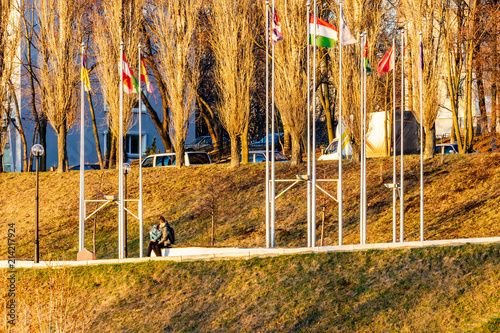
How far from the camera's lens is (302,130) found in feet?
102

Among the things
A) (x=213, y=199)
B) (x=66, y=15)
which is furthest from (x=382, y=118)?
(x=66, y=15)

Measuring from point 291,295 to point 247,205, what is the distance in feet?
38.5

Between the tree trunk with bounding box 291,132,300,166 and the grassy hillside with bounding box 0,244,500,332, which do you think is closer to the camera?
the grassy hillside with bounding box 0,244,500,332

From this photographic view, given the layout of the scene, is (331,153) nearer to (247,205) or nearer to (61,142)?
(247,205)

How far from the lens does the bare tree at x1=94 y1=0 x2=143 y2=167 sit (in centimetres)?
3425

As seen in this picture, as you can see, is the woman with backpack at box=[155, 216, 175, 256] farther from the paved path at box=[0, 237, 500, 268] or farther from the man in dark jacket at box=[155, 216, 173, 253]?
the paved path at box=[0, 237, 500, 268]

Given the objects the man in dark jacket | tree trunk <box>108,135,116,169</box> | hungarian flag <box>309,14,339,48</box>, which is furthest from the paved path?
tree trunk <box>108,135,116,169</box>

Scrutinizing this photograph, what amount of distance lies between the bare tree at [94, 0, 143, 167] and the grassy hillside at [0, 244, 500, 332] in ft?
49.2

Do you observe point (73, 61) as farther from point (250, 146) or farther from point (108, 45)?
point (250, 146)

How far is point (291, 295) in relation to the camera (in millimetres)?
17797

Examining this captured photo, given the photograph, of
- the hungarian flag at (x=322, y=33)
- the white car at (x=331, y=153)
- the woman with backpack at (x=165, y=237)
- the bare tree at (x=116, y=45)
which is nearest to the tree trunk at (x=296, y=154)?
the white car at (x=331, y=153)

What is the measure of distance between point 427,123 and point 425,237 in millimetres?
7281

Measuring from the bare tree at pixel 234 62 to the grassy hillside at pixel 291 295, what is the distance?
522 inches

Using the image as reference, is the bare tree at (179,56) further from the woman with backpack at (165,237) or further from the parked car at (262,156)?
the woman with backpack at (165,237)
